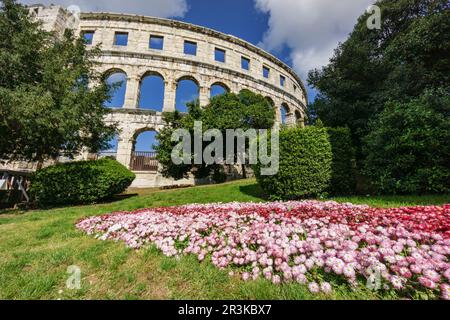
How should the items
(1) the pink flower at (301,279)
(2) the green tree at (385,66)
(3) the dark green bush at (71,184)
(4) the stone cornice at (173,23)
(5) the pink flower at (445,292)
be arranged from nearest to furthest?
1. (5) the pink flower at (445,292)
2. (1) the pink flower at (301,279)
3. (3) the dark green bush at (71,184)
4. (2) the green tree at (385,66)
5. (4) the stone cornice at (173,23)

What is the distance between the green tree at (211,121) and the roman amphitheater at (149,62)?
4997mm

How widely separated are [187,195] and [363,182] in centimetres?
826

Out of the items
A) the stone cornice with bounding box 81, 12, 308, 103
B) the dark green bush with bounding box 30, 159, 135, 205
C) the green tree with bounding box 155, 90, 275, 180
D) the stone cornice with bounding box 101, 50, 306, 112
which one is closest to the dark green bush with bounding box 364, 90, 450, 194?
the green tree with bounding box 155, 90, 275, 180

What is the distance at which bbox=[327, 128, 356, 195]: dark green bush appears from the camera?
26.9ft

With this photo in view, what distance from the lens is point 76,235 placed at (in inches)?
189

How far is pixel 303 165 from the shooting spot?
798cm

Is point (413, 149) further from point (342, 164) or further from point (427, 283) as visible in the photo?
Answer: point (427, 283)

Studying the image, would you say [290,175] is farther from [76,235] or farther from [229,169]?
[229,169]

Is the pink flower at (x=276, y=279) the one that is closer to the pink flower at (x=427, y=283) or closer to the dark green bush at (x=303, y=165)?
the pink flower at (x=427, y=283)

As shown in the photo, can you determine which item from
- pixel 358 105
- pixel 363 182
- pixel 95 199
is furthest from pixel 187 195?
pixel 358 105

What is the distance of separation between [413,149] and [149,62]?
22.9m

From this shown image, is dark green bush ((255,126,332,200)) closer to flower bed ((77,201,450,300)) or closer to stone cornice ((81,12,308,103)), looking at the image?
flower bed ((77,201,450,300))

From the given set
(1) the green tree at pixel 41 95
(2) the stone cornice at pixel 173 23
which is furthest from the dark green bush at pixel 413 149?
(2) the stone cornice at pixel 173 23

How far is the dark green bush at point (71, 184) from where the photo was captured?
10.3m
